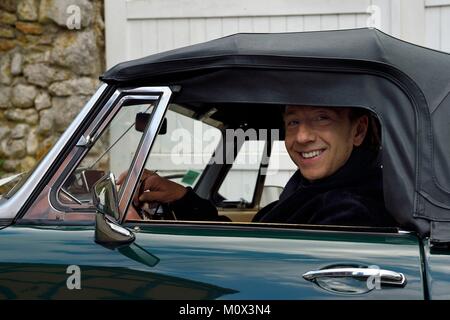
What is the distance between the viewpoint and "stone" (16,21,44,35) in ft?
24.0

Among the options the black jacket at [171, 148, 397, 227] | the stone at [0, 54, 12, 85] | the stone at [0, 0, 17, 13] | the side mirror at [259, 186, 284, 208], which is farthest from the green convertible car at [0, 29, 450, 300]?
the stone at [0, 0, 17, 13]

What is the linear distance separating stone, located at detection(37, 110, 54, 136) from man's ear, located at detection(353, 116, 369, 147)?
5129 mm

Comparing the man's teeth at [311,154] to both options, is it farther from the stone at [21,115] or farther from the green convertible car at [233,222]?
the stone at [21,115]

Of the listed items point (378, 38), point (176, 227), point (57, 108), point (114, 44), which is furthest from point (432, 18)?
point (176, 227)

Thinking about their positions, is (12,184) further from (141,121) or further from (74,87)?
(74,87)

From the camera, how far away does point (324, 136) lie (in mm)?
2742

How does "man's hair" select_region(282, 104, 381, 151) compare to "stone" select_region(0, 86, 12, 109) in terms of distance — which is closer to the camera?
"man's hair" select_region(282, 104, 381, 151)

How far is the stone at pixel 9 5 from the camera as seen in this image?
24.0 ft

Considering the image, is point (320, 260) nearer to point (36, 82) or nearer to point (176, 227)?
point (176, 227)

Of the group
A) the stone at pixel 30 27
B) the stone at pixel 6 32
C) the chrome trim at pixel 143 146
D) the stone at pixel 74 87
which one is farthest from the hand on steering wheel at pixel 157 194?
the stone at pixel 6 32

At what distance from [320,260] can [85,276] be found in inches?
28.5

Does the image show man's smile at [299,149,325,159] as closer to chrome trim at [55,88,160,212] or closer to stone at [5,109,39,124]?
chrome trim at [55,88,160,212]

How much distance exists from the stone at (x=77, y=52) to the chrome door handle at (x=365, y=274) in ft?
18.2

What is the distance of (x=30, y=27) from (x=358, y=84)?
561 centimetres
